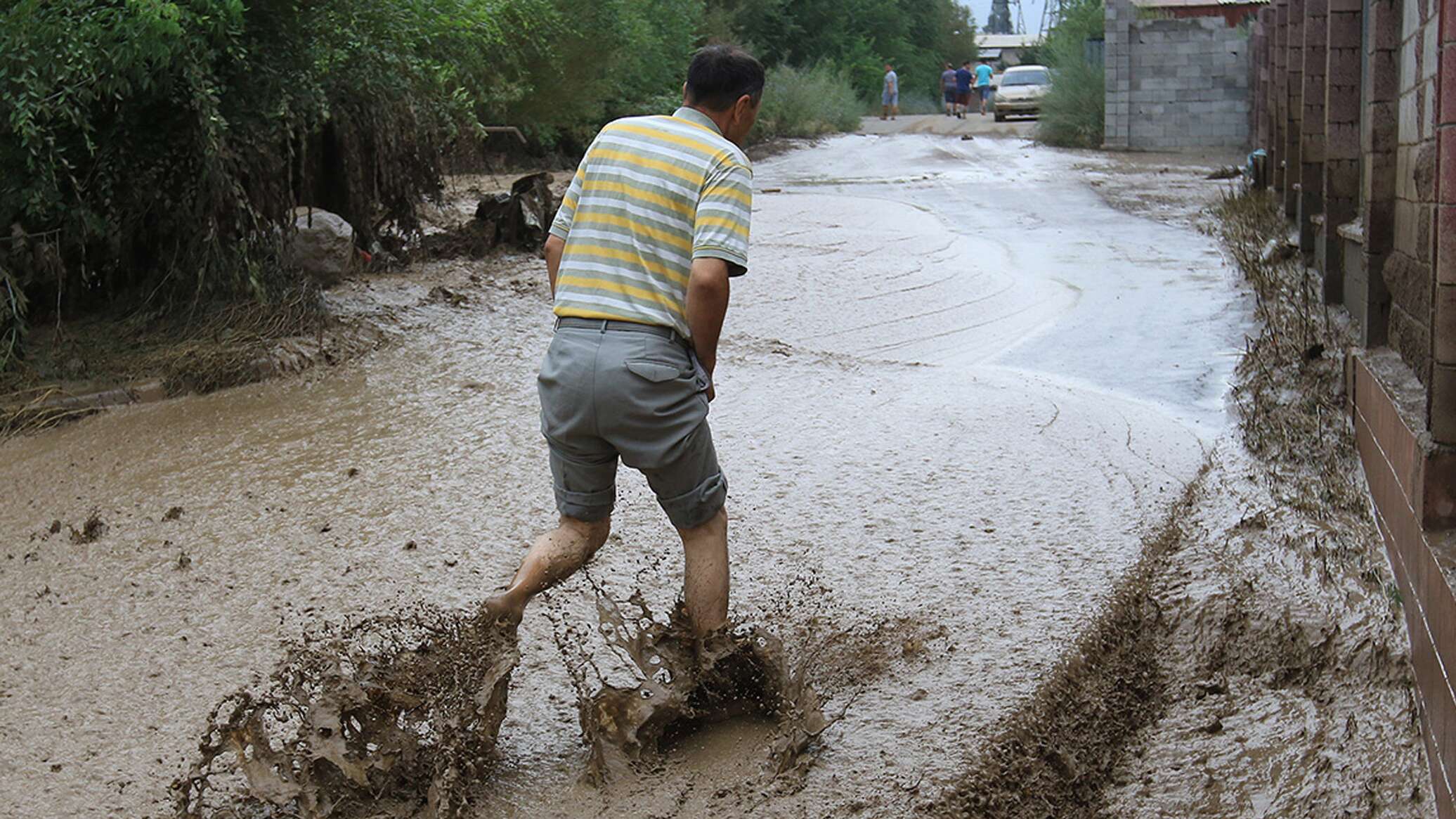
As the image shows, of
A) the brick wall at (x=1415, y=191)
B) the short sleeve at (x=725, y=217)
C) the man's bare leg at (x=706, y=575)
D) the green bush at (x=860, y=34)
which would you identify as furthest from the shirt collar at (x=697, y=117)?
the green bush at (x=860, y=34)

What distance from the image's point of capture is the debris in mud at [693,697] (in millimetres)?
3725

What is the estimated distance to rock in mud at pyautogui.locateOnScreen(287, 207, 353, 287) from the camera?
1091 centimetres

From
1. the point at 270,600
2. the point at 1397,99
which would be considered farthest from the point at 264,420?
the point at 1397,99

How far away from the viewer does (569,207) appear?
390cm

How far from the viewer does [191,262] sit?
30.5 feet

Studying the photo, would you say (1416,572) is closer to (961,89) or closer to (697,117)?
(697,117)

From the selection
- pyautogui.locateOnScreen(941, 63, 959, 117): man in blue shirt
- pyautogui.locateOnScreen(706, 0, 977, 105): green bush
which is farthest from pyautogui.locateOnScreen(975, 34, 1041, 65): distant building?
pyautogui.locateOnScreen(941, 63, 959, 117): man in blue shirt

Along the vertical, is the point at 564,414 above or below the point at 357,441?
above

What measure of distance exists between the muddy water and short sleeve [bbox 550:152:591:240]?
1322 millimetres

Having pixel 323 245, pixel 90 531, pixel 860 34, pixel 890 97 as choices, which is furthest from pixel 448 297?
pixel 860 34

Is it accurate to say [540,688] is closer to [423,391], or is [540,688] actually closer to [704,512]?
[704,512]

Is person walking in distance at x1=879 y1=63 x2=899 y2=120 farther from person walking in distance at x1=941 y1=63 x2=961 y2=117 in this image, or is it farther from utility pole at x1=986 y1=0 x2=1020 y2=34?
utility pole at x1=986 y1=0 x2=1020 y2=34

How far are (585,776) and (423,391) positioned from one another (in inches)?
188

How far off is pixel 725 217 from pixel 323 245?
8016 millimetres
